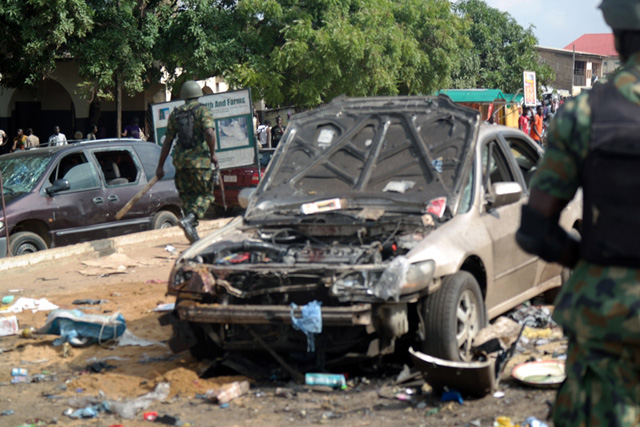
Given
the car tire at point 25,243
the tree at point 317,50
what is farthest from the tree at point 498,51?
the car tire at point 25,243

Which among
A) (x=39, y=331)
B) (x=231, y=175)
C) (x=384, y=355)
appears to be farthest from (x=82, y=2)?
(x=384, y=355)

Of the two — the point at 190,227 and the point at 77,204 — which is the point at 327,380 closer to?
the point at 190,227

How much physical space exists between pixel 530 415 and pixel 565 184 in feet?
7.96

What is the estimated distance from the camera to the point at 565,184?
2.74 m

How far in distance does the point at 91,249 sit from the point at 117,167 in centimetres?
157

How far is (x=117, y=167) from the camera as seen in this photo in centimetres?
1247

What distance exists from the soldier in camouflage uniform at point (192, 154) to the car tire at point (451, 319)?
14.7 feet

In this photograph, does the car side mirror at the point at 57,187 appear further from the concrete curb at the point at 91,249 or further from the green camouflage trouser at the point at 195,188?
the green camouflage trouser at the point at 195,188

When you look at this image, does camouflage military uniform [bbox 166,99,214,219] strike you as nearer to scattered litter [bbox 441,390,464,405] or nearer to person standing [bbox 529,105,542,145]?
scattered litter [bbox 441,390,464,405]

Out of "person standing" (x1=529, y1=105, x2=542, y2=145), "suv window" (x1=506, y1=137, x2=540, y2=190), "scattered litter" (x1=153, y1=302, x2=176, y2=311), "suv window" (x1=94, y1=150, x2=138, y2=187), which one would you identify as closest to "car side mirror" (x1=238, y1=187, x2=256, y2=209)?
"scattered litter" (x1=153, y1=302, x2=176, y2=311)

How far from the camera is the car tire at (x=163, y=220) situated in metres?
12.8

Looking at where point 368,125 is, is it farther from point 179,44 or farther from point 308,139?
point 179,44

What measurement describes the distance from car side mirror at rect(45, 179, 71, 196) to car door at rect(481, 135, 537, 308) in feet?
21.5

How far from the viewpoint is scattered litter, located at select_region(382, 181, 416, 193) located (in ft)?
21.2
